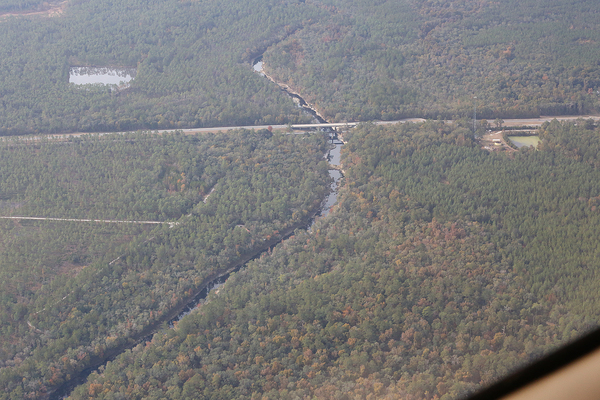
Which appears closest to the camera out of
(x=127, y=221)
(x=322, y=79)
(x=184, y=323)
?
(x=184, y=323)

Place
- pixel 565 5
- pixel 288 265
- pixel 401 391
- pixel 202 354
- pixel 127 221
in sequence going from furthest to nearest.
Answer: pixel 565 5, pixel 127 221, pixel 288 265, pixel 202 354, pixel 401 391

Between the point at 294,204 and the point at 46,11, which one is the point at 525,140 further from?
the point at 46,11

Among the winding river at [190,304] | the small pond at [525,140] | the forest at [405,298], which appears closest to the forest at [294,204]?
the forest at [405,298]

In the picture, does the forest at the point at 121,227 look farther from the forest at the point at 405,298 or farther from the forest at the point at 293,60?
the forest at the point at 293,60

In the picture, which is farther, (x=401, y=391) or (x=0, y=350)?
(x=0, y=350)

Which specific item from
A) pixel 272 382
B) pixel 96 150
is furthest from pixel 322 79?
pixel 272 382

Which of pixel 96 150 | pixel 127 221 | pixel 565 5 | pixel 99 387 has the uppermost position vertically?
pixel 565 5

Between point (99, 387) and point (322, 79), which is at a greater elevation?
point (322, 79)

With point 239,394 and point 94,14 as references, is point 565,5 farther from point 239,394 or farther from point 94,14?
point 239,394
